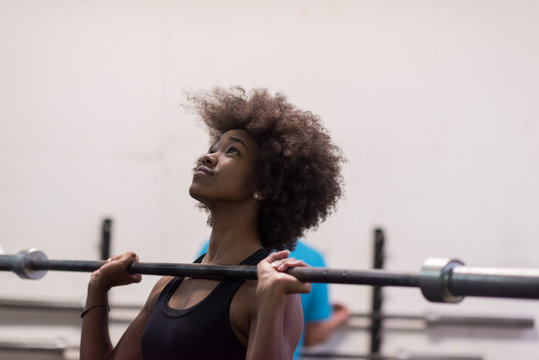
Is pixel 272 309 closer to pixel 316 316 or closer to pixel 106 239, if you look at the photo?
pixel 316 316

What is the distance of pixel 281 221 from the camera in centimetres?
166

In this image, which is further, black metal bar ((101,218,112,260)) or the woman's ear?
black metal bar ((101,218,112,260))

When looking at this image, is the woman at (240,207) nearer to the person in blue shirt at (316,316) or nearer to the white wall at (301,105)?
the person in blue shirt at (316,316)

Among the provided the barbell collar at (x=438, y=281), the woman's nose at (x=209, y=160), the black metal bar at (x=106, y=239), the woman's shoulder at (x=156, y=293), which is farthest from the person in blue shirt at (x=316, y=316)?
Result: the barbell collar at (x=438, y=281)

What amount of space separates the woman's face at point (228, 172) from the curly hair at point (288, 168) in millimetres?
22

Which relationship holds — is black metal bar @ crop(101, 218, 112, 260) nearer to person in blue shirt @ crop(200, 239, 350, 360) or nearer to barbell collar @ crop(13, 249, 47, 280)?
person in blue shirt @ crop(200, 239, 350, 360)

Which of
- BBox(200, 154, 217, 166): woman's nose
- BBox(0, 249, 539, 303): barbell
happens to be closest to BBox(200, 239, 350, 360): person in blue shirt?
BBox(200, 154, 217, 166): woman's nose

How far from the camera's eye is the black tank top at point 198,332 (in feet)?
4.70

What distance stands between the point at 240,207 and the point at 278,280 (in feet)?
1.14

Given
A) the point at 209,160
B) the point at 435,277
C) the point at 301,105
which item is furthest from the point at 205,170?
the point at 301,105

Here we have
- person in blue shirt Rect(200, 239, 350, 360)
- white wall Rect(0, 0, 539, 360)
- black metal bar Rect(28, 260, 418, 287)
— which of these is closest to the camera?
black metal bar Rect(28, 260, 418, 287)

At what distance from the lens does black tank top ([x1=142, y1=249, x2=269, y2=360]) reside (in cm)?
143

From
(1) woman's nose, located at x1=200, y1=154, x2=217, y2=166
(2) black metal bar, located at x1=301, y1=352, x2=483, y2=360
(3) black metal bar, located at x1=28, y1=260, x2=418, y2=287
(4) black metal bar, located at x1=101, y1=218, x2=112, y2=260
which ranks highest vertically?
(4) black metal bar, located at x1=101, y1=218, x2=112, y2=260

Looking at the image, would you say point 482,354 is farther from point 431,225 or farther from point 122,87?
point 122,87
